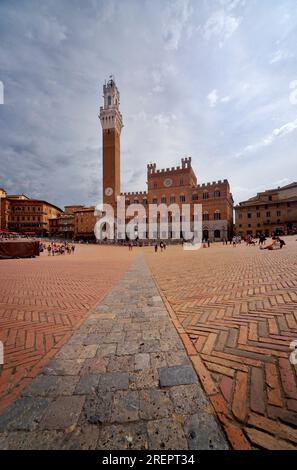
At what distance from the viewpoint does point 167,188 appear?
152ft

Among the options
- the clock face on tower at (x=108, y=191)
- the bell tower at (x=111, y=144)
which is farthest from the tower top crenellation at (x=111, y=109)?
the clock face on tower at (x=108, y=191)

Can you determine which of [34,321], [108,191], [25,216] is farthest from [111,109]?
[34,321]

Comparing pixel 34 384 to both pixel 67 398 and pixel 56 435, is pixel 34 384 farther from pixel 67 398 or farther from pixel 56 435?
pixel 56 435

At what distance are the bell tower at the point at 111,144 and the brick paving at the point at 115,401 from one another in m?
46.2

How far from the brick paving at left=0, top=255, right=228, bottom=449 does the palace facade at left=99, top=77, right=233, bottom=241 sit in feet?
138

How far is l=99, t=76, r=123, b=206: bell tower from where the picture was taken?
47.8 meters

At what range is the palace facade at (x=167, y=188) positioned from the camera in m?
42.1

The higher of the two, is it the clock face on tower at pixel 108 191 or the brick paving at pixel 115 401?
the clock face on tower at pixel 108 191

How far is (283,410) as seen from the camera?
5.02ft

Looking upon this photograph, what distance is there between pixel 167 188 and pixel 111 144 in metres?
18.3

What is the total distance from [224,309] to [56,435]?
3013mm

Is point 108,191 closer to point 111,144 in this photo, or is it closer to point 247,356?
point 111,144

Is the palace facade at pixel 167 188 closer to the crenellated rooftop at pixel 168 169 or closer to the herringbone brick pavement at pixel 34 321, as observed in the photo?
the crenellated rooftop at pixel 168 169

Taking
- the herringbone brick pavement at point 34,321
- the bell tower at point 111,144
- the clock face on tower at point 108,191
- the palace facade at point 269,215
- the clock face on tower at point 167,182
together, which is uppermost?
the bell tower at point 111,144
